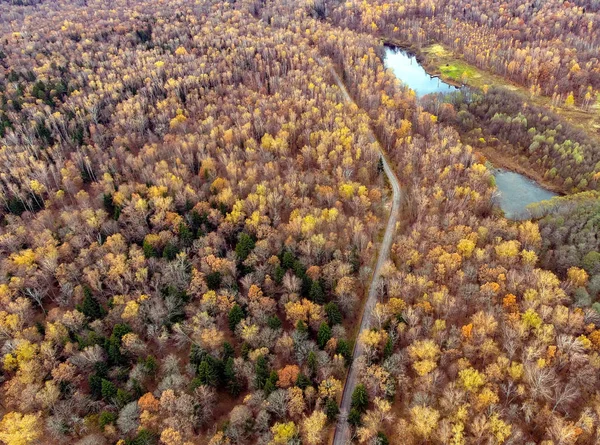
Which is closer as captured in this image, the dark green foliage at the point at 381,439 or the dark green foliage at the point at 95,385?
the dark green foliage at the point at 381,439

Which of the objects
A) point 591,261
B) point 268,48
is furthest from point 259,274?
point 268,48

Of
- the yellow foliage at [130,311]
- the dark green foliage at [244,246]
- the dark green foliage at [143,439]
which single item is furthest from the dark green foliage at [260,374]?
the yellow foliage at [130,311]

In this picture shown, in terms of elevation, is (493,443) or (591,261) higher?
(591,261)

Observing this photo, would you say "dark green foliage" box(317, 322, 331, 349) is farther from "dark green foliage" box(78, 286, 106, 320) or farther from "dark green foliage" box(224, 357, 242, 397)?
"dark green foliage" box(78, 286, 106, 320)

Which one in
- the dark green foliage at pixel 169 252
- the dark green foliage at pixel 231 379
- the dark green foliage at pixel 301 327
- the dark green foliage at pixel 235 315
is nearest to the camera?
the dark green foliage at pixel 231 379

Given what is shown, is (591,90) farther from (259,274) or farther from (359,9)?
(259,274)

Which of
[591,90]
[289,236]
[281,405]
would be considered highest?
→ [591,90]

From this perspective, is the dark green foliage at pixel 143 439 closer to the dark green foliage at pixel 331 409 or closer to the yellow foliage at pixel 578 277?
the dark green foliage at pixel 331 409
